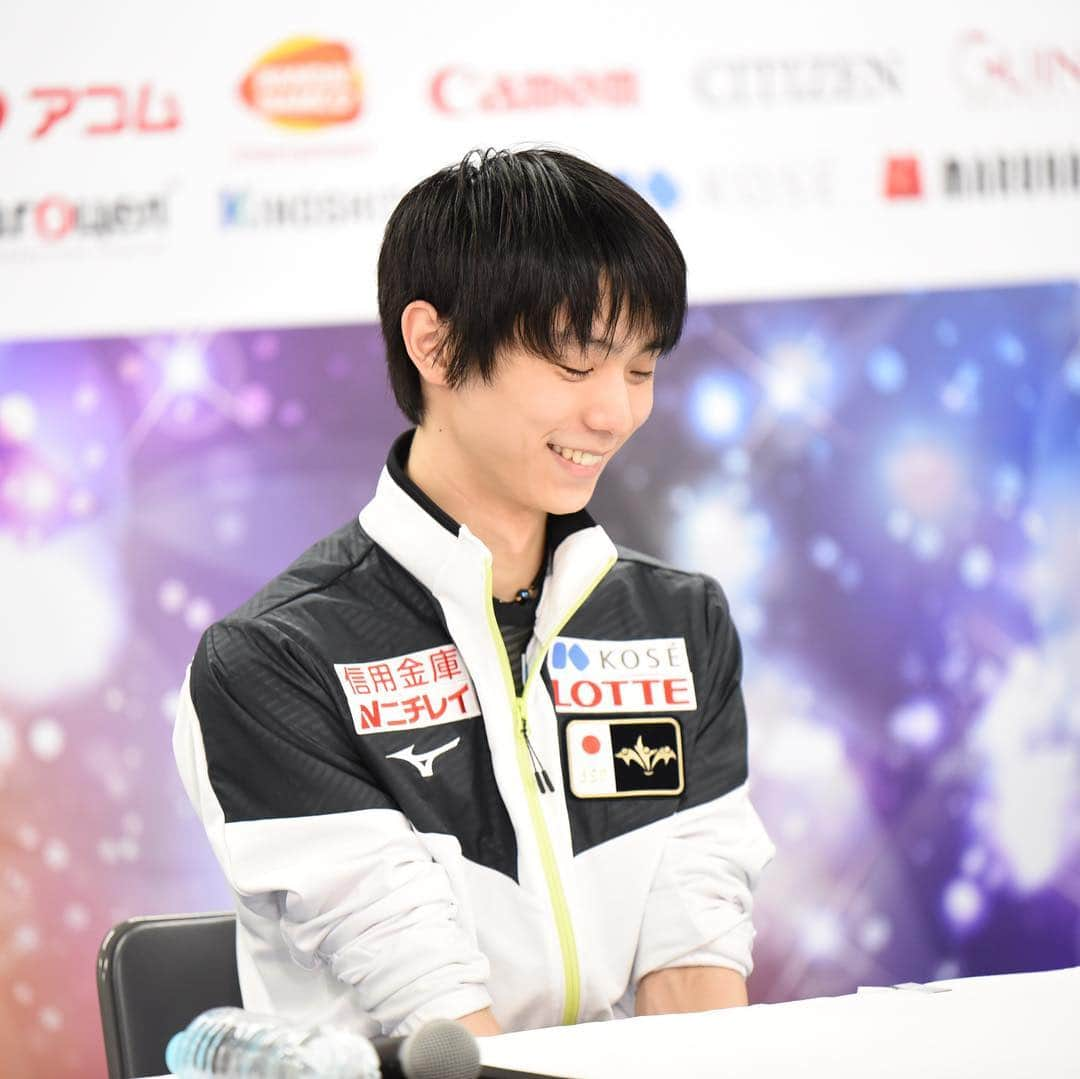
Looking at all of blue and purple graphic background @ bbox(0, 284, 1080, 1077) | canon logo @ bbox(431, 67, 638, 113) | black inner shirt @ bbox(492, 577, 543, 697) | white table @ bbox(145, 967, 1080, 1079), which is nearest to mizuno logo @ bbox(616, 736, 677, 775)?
black inner shirt @ bbox(492, 577, 543, 697)

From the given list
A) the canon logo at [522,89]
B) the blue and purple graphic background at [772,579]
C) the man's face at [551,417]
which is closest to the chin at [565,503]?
the man's face at [551,417]

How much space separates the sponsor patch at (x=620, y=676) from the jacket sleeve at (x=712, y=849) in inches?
1.5

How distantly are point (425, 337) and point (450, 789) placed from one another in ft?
A: 1.44

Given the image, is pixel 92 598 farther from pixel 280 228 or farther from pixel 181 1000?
pixel 181 1000

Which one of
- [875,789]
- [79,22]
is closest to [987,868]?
[875,789]

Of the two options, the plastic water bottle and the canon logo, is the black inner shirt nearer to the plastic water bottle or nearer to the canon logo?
the plastic water bottle

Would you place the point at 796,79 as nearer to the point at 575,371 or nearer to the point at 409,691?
the point at 575,371

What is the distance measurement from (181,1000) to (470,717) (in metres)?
0.40

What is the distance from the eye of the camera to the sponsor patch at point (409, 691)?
1.42 m

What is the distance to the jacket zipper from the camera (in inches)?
55.8

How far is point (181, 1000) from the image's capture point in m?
1.48

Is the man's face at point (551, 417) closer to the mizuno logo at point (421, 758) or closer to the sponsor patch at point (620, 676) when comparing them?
the sponsor patch at point (620, 676)

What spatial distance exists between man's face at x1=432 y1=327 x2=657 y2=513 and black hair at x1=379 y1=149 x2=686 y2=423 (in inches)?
0.6

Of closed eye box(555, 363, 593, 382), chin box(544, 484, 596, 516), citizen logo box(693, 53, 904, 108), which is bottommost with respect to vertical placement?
chin box(544, 484, 596, 516)
